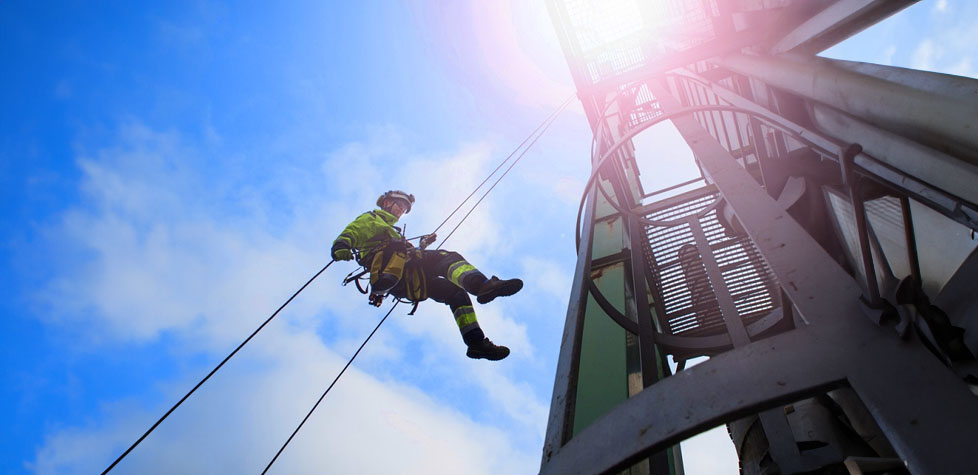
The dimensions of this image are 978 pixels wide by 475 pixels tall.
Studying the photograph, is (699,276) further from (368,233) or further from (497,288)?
(368,233)

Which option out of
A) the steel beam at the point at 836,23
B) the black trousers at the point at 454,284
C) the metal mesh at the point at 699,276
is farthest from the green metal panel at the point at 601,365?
the steel beam at the point at 836,23

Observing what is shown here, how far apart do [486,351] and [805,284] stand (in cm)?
355

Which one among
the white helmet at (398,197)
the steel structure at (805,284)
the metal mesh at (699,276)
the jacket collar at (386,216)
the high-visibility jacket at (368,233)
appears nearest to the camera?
the steel structure at (805,284)

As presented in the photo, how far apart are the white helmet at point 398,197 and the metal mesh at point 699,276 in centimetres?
331

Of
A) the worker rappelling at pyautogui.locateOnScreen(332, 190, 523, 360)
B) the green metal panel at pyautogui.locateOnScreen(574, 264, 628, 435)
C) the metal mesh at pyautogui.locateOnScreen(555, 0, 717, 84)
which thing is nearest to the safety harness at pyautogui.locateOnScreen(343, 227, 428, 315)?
the worker rappelling at pyautogui.locateOnScreen(332, 190, 523, 360)

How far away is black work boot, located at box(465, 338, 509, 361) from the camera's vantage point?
481 cm

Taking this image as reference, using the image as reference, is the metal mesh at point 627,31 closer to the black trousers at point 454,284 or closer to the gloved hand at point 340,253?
the black trousers at point 454,284

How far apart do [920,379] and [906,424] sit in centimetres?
13

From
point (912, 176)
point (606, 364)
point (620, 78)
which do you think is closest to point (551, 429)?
point (912, 176)

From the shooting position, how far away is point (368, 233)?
536 cm

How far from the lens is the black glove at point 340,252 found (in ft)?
15.7

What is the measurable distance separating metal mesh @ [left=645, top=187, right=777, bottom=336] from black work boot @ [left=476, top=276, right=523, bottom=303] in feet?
4.11

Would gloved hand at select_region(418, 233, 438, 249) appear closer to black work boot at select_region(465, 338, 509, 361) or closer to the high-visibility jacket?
the high-visibility jacket

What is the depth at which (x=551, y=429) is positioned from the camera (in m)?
1.73
